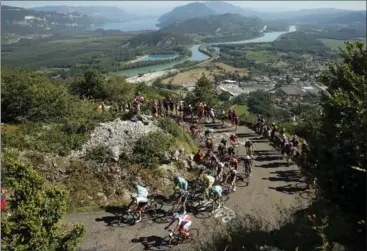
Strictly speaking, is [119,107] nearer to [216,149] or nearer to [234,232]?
[216,149]

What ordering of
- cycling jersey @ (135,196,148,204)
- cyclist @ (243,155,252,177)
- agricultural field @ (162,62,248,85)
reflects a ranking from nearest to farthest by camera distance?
cycling jersey @ (135,196,148,204), cyclist @ (243,155,252,177), agricultural field @ (162,62,248,85)

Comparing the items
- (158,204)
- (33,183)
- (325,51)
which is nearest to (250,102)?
(158,204)

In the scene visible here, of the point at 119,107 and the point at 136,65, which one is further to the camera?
the point at 136,65

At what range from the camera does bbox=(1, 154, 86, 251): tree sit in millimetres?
8258

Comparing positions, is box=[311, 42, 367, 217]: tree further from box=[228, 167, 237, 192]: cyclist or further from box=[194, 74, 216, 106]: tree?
box=[194, 74, 216, 106]: tree

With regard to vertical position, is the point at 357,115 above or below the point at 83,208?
above

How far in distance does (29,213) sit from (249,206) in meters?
9.53

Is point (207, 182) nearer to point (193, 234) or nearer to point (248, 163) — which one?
point (193, 234)

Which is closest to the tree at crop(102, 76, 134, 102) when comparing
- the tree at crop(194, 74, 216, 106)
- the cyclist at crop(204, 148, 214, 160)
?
the tree at crop(194, 74, 216, 106)

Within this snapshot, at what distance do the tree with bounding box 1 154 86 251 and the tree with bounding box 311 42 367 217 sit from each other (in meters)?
6.61

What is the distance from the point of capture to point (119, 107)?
78.1 ft

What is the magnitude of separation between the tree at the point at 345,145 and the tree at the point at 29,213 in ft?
21.7

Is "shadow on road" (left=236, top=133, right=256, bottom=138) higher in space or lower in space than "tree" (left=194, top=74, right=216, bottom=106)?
lower

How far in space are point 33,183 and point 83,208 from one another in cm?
714
